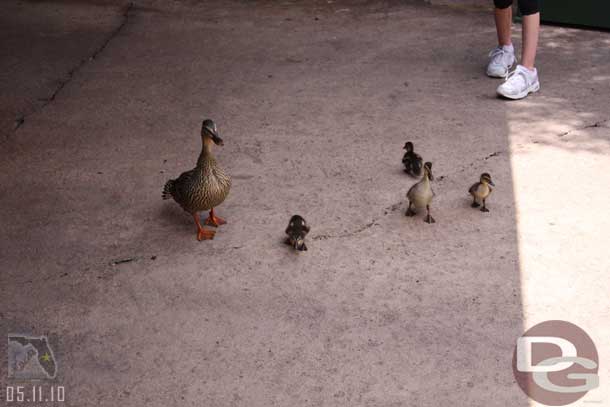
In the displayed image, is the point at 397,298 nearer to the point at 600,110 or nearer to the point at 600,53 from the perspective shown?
the point at 600,110

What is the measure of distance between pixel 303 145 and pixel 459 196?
125 cm

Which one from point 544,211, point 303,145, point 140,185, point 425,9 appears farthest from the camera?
point 425,9

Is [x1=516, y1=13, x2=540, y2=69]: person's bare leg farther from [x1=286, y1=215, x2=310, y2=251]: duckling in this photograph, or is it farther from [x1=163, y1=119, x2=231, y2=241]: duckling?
[x1=163, y1=119, x2=231, y2=241]: duckling

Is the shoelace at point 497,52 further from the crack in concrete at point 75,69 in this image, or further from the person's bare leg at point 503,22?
the crack in concrete at point 75,69

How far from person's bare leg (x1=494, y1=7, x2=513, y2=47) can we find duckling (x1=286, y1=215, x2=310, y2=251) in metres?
3.20

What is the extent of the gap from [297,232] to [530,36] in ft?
9.87

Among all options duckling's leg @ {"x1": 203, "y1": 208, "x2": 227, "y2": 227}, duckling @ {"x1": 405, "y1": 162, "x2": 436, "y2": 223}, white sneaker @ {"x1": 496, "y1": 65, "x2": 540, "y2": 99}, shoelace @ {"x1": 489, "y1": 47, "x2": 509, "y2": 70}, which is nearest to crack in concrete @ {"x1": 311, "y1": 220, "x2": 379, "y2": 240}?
duckling @ {"x1": 405, "y1": 162, "x2": 436, "y2": 223}

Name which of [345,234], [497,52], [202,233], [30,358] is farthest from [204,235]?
[497,52]

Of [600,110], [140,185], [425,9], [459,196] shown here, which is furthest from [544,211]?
[425,9]

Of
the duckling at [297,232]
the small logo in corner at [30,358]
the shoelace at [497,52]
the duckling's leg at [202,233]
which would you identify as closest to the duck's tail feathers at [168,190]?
the duckling's leg at [202,233]

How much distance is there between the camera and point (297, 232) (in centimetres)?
420

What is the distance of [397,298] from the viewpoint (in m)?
3.87

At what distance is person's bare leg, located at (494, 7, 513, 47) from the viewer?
640 cm

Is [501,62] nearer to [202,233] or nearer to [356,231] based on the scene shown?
[356,231]
